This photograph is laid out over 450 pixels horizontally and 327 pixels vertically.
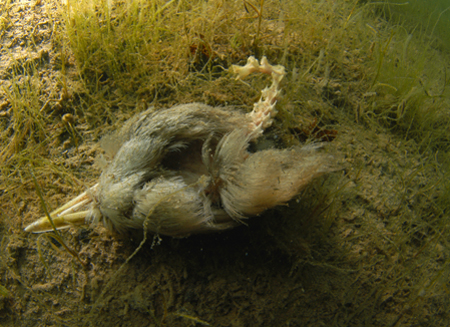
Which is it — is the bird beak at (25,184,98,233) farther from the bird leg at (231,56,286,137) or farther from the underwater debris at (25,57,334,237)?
the bird leg at (231,56,286,137)

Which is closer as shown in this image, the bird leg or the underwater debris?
the underwater debris

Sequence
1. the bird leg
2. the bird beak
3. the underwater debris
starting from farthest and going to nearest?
the bird leg < the bird beak < the underwater debris

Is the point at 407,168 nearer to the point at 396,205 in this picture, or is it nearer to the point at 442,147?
the point at 396,205

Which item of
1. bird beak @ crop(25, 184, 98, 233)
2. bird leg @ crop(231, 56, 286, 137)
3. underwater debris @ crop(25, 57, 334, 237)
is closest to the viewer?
underwater debris @ crop(25, 57, 334, 237)

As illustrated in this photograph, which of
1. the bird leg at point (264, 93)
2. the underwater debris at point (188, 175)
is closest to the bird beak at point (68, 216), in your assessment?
the underwater debris at point (188, 175)

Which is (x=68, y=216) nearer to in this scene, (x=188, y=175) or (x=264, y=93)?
(x=188, y=175)

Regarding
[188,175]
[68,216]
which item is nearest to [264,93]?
[188,175]

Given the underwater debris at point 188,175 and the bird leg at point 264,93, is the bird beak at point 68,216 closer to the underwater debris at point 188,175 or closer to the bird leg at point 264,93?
the underwater debris at point 188,175

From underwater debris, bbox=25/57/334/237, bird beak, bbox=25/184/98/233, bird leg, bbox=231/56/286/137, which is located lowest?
bird beak, bbox=25/184/98/233

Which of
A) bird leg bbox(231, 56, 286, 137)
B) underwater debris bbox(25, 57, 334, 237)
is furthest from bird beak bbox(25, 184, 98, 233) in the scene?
bird leg bbox(231, 56, 286, 137)
